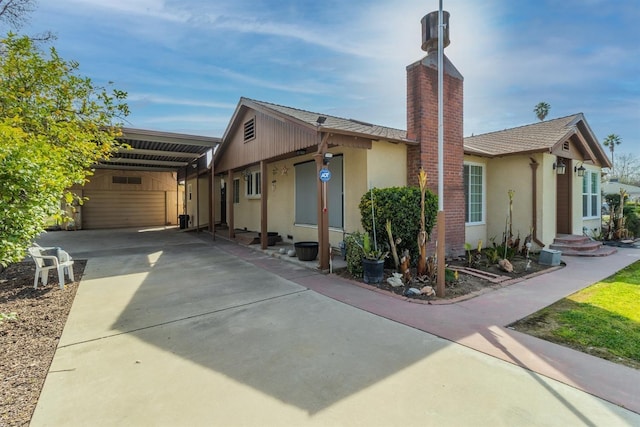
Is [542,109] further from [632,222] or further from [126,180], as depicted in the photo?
[126,180]

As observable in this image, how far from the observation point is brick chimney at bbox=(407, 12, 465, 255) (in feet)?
A: 26.5

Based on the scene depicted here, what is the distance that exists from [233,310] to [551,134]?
1143cm

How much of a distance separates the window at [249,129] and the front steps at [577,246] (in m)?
10.7

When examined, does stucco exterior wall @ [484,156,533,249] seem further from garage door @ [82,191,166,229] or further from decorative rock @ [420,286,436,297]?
garage door @ [82,191,166,229]

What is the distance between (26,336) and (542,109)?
185 ft

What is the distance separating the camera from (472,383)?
2814 millimetres

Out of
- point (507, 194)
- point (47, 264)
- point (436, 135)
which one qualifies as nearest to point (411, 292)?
point (436, 135)

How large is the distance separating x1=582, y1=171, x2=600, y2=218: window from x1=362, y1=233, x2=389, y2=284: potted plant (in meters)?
10.7

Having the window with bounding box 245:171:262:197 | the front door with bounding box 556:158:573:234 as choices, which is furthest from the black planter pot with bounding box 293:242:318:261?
the front door with bounding box 556:158:573:234

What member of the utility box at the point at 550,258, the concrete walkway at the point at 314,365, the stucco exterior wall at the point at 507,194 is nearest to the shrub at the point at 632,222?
the stucco exterior wall at the point at 507,194

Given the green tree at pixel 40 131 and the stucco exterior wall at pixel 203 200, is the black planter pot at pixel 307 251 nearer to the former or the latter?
the green tree at pixel 40 131

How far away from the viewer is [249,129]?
454 inches

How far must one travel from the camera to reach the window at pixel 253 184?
43.6 ft

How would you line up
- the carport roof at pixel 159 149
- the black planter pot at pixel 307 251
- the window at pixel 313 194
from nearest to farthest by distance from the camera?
the black planter pot at pixel 307 251
the window at pixel 313 194
the carport roof at pixel 159 149
